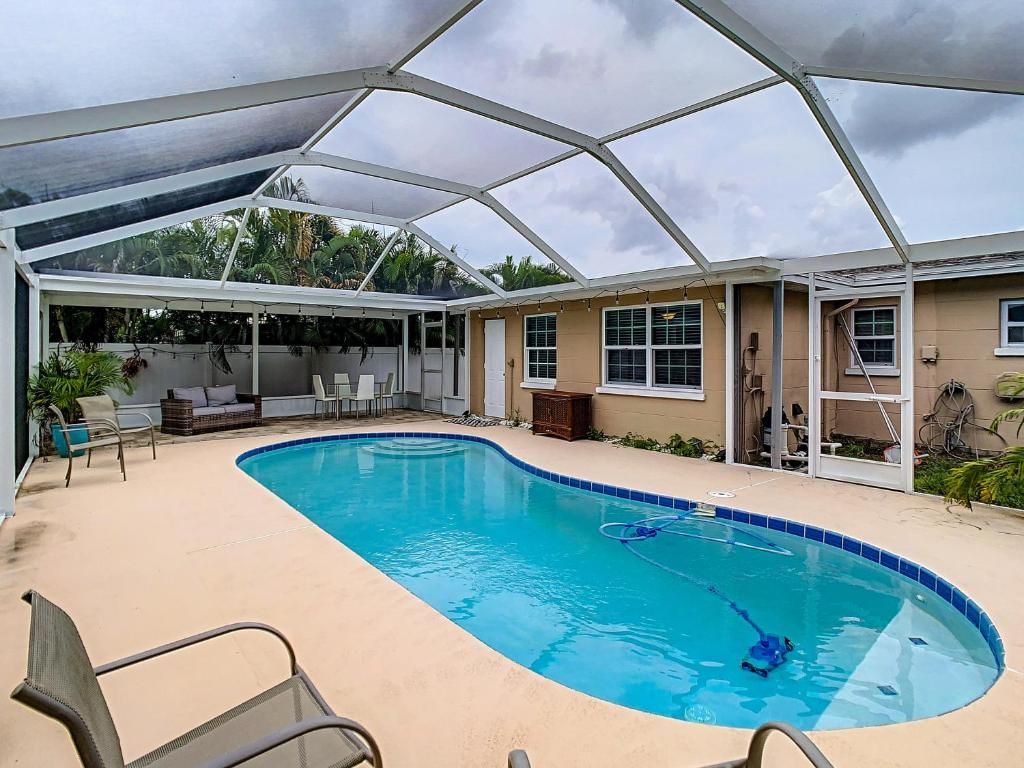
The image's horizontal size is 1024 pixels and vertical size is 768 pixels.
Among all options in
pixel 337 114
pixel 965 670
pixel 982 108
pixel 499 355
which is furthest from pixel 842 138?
pixel 499 355

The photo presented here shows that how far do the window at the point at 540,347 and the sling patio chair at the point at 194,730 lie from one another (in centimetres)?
897

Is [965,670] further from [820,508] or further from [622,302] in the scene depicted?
[622,302]

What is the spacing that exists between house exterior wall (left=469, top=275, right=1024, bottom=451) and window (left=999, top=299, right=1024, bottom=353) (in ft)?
0.19

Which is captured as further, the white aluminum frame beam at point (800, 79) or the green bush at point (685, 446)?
the green bush at point (685, 446)

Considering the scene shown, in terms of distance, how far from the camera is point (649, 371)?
29.2 ft

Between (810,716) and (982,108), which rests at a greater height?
(982,108)

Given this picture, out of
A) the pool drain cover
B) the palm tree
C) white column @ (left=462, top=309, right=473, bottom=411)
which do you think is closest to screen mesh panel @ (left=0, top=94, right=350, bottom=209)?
→ the pool drain cover

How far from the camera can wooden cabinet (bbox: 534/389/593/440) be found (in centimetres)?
945

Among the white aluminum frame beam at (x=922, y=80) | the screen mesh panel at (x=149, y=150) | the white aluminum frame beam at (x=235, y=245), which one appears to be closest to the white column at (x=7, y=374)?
the screen mesh panel at (x=149, y=150)

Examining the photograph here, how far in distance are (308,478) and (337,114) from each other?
4.59 meters

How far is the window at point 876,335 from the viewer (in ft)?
27.5

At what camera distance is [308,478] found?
7418 millimetres

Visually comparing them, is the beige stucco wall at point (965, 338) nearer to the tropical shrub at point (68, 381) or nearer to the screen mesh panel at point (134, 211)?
the screen mesh panel at point (134, 211)

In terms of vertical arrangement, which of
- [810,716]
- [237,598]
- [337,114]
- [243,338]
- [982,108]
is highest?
[337,114]
